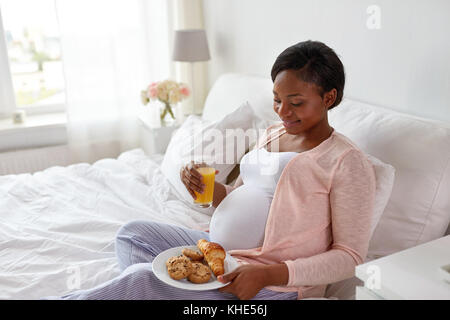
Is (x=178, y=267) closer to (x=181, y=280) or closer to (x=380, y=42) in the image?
(x=181, y=280)

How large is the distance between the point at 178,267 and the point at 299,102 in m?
0.57

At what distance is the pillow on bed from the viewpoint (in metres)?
1.98

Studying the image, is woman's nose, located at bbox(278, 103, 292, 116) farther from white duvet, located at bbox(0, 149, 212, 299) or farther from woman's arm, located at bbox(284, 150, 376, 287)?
A: white duvet, located at bbox(0, 149, 212, 299)

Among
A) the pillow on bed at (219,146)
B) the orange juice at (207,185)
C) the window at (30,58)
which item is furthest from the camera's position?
the window at (30,58)

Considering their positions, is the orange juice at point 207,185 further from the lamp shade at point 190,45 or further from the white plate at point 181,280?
the lamp shade at point 190,45

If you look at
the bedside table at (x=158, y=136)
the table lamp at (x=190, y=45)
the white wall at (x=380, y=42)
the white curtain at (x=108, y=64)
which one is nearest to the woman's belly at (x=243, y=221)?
the white wall at (x=380, y=42)

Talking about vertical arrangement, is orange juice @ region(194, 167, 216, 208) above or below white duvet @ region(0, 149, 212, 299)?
above

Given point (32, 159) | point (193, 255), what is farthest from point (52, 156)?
point (193, 255)

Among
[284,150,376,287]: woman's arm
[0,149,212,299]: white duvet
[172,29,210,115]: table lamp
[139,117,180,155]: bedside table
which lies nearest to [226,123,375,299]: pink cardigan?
[284,150,376,287]: woman's arm

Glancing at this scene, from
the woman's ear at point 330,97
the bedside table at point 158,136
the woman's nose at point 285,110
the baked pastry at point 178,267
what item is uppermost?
the woman's ear at point 330,97

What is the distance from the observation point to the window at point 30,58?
10.3 feet

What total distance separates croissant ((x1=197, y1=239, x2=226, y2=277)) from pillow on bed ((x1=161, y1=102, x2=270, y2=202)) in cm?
67
